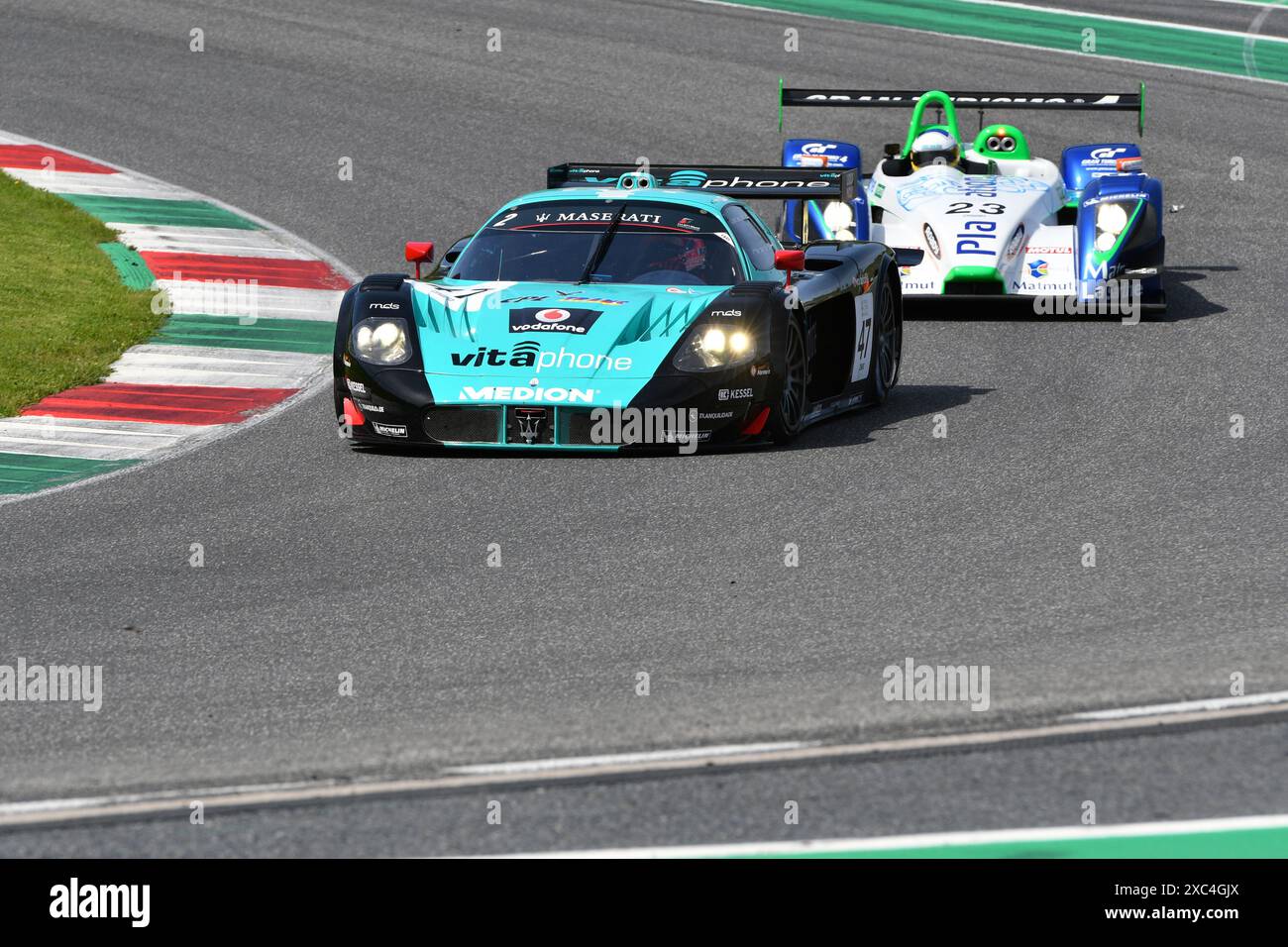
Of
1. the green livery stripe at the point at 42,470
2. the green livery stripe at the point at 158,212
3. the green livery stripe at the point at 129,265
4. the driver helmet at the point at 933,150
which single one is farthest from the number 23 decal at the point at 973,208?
the green livery stripe at the point at 42,470

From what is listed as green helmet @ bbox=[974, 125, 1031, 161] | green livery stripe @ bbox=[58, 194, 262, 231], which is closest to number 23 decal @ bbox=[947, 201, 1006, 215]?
green helmet @ bbox=[974, 125, 1031, 161]

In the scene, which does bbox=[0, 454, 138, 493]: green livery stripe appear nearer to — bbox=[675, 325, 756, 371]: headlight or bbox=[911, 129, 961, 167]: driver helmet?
bbox=[675, 325, 756, 371]: headlight

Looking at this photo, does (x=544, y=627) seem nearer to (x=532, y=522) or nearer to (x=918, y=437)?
(x=532, y=522)

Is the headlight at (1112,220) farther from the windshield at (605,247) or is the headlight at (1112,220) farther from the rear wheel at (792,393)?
the rear wheel at (792,393)

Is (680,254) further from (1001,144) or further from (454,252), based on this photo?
(1001,144)

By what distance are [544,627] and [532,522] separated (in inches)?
59.8

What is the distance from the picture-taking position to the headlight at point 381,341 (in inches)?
357

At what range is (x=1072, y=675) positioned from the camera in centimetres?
561

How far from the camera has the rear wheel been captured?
360 inches

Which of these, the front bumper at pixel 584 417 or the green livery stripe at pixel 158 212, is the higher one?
the green livery stripe at pixel 158 212

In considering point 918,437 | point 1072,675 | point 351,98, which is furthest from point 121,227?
point 1072,675

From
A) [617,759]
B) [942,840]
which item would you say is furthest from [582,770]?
[942,840]

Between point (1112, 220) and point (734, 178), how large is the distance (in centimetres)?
311

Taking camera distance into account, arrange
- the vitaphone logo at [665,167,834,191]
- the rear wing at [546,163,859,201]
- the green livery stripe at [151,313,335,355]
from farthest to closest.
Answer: the green livery stripe at [151,313,335,355] → the vitaphone logo at [665,167,834,191] → the rear wing at [546,163,859,201]
